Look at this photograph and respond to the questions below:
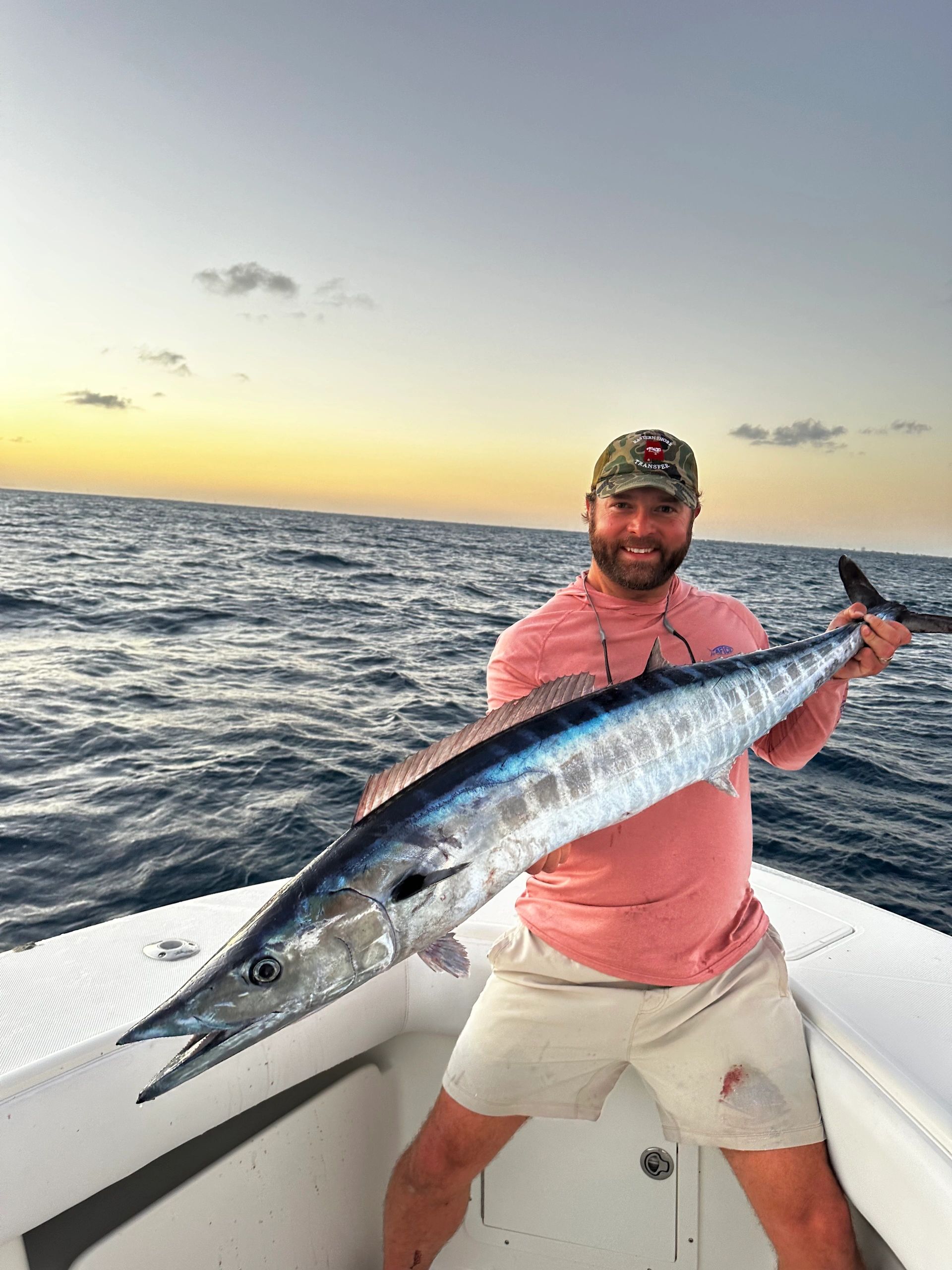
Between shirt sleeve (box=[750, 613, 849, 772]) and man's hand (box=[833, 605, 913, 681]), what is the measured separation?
60 millimetres

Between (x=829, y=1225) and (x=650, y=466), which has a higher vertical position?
(x=650, y=466)

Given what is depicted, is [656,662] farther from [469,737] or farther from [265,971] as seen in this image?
[265,971]

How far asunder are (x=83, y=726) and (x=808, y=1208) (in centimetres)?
982

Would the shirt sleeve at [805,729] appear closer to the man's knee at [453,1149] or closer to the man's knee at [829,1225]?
the man's knee at [829,1225]

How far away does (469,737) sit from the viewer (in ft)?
6.40

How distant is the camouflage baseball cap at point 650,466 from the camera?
2949 millimetres

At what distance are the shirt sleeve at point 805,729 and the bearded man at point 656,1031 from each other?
8 centimetres

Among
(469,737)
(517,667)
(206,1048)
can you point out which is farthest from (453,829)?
(517,667)

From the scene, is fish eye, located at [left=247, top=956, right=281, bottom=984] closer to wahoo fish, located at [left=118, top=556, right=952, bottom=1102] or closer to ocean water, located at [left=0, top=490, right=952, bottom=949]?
wahoo fish, located at [left=118, top=556, right=952, bottom=1102]

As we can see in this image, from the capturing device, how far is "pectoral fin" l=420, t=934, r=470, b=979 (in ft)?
5.70

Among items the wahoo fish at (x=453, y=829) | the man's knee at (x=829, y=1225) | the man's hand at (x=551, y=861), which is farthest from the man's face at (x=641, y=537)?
the man's knee at (x=829, y=1225)

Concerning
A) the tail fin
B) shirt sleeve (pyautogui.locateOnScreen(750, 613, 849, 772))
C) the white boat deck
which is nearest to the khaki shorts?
the white boat deck

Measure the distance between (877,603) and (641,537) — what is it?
127cm

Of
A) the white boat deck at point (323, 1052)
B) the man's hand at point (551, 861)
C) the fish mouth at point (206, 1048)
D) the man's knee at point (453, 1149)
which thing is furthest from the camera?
the man's knee at point (453, 1149)
